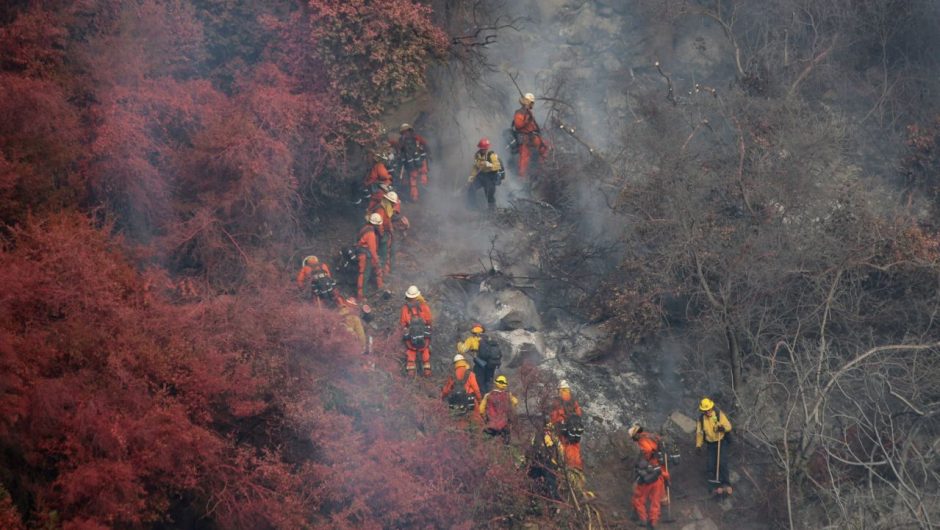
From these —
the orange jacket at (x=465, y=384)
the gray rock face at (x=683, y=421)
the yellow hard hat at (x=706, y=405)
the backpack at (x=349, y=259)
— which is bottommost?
the gray rock face at (x=683, y=421)

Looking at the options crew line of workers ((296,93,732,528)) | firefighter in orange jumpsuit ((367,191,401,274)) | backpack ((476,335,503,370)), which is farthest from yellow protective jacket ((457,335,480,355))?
firefighter in orange jumpsuit ((367,191,401,274))

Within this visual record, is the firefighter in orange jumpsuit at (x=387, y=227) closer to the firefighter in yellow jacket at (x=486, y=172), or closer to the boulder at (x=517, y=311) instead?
the firefighter in yellow jacket at (x=486, y=172)

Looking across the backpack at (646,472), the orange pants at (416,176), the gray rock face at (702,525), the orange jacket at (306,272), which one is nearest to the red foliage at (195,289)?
the orange jacket at (306,272)

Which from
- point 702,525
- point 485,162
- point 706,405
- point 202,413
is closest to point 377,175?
point 485,162

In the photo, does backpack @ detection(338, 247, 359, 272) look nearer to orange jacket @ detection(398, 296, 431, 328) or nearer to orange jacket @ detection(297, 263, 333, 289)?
orange jacket @ detection(297, 263, 333, 289)

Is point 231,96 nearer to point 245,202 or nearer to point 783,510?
point 245,202

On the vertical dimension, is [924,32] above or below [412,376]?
above

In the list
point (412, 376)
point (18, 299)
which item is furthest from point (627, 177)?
point (18, 299)
